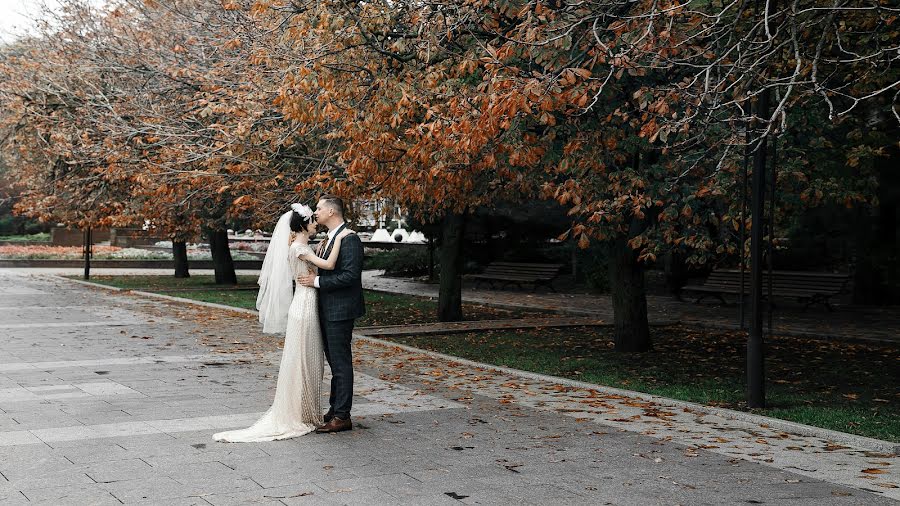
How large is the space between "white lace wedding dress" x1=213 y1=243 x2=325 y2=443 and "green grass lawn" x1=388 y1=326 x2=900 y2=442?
162 inches

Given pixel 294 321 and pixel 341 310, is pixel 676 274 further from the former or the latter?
pixel 294 321

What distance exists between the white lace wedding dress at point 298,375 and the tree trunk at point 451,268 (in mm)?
10284

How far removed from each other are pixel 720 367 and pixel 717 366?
10 centimetres

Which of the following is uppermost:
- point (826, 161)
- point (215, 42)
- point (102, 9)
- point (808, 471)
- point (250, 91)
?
point (102, 9)

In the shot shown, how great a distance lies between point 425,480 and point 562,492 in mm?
900

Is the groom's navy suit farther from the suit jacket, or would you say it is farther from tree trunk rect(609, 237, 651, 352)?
tree trunk rect(609, 237, 651, 352)

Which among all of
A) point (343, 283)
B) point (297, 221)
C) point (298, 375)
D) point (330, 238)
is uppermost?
point (297, 221)

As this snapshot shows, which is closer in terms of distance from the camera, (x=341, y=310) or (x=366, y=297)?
(x=341, y=310)

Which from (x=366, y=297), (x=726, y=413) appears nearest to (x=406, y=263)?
(x=366, y=297)

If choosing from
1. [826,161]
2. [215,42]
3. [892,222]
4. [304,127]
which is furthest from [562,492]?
[892,222]

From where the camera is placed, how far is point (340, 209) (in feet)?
27.9

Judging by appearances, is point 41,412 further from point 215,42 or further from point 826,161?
point 215,42

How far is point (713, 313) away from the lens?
21.1 metres

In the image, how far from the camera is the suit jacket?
8266 millimetres
